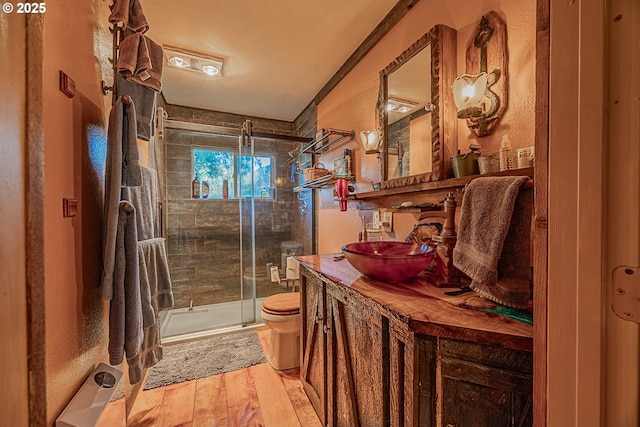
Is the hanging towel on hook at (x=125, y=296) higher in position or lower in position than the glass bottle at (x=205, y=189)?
lower

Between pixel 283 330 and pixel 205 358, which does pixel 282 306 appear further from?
pixel 205 358

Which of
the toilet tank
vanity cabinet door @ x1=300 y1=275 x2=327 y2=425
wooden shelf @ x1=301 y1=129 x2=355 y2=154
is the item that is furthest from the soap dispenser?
the toilet tank

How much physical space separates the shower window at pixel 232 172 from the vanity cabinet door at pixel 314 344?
79.0 inches

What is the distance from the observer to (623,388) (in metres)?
0.39

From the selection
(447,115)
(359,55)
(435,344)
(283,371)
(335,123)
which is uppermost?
(359,55)

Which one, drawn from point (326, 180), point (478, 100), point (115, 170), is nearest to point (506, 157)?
point (478, 100)

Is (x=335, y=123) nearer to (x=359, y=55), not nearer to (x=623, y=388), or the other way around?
(x=359, y=55)

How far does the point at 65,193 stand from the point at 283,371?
71.8 inches

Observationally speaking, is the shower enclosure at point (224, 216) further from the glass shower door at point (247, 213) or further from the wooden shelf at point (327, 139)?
the wooden shelf at point (327, 139)

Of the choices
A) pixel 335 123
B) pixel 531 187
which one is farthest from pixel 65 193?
pixel 335 123

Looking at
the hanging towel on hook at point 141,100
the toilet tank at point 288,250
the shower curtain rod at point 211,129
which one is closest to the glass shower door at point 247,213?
the shower curtain rod at point 211,129

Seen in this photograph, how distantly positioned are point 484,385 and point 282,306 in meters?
1.52

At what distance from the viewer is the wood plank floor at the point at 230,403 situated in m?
1.45

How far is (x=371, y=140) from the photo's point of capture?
175 centimetres
